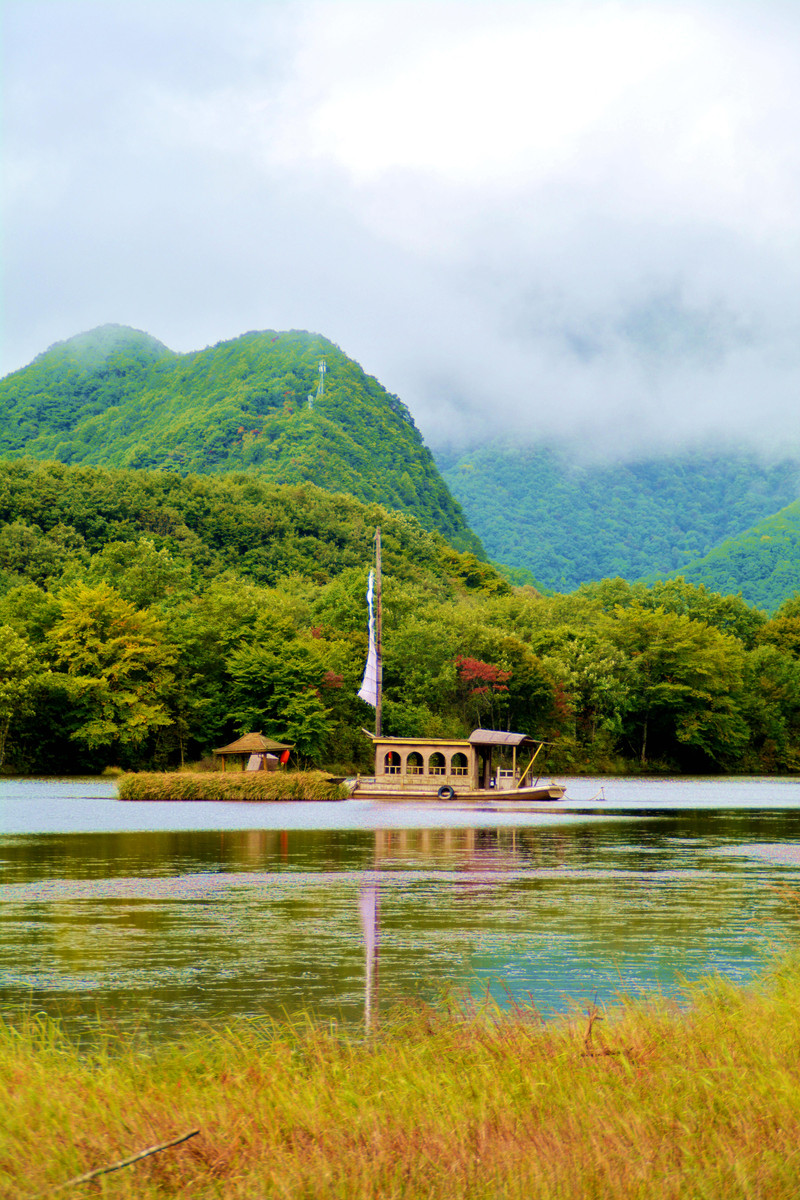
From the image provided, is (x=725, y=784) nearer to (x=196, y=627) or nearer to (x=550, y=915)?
(x=196, y=627)

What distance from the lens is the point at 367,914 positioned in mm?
16562

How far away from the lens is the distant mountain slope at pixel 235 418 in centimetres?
14388

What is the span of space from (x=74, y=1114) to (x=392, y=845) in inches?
921

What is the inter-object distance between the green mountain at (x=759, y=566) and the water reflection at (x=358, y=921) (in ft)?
357

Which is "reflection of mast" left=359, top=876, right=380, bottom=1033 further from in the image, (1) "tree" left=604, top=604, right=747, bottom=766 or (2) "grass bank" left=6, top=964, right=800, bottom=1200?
(1) "tree" left=604, top=604, right=747, bottom=766

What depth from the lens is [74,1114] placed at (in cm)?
595

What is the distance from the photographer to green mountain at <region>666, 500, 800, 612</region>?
5241 inches

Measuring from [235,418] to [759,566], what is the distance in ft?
211

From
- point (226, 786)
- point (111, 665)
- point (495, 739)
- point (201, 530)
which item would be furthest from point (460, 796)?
point (201, 530)

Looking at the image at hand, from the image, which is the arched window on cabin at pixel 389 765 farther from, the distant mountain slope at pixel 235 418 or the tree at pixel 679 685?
the distant mountain slope at pixel 235 418

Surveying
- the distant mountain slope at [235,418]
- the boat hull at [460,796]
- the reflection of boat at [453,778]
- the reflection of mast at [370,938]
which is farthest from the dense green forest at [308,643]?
the reflection of mast at [370,938]

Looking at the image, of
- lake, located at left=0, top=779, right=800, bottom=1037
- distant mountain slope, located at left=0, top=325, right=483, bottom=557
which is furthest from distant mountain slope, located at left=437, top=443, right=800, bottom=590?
lake, located at left=0, top=779, right=800, bottom=1037

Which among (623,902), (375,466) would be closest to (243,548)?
(375,466)

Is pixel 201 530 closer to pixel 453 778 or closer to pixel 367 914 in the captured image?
pixel 453 778
